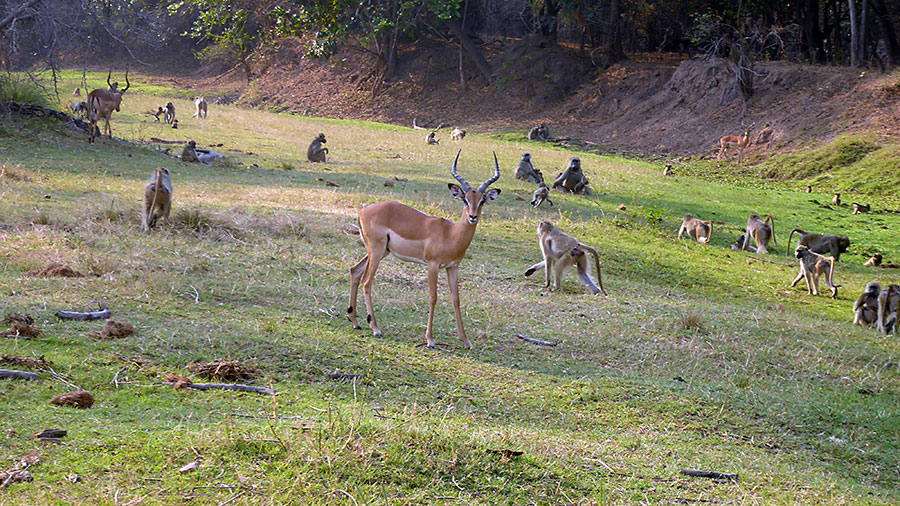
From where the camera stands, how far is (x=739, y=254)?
594 inches

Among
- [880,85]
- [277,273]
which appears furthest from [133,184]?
[880,85]

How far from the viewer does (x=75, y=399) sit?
4.59 m

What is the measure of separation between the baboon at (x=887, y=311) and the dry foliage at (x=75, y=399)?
9643 mm

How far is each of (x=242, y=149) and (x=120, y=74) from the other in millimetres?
35535

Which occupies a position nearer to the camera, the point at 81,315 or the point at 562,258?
the point at 81,315

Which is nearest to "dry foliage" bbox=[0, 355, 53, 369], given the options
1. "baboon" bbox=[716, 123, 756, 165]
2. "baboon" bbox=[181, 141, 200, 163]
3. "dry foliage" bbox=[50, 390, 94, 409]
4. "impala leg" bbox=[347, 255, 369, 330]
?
"dry foliage" bbox=[50, 390, 94, 409]

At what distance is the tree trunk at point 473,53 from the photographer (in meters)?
42.5

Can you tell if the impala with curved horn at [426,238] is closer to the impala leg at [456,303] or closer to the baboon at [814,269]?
the impala leg at [456,303]

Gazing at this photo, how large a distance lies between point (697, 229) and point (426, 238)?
32.2 ft

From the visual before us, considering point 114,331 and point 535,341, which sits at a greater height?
point 114,331

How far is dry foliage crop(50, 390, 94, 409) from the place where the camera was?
15.0 feet

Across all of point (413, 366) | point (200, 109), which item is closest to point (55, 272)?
point (413, 366)

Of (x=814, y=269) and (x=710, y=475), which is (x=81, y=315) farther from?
(x=814, y=269)

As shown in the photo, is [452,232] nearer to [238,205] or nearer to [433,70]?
[238,205]
